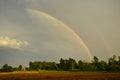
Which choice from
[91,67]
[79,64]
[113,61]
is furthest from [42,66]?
[113,61]

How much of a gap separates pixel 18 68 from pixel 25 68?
7526mm

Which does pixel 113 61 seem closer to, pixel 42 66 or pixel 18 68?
pixel 42 66

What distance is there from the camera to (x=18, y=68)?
13050 centimetres

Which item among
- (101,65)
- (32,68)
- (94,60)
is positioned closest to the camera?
(101,65)

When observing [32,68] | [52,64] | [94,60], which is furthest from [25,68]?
[94,60]

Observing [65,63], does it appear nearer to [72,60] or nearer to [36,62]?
[72,60]

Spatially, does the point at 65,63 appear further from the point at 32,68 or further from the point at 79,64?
the point at 32,68

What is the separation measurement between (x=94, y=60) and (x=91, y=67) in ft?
26.8

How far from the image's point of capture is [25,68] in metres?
125

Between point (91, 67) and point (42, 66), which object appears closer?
point (91, 67)

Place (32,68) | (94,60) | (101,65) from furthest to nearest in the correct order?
(32,68) → (94,60) → (101,65)

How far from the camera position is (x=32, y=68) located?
423 feet

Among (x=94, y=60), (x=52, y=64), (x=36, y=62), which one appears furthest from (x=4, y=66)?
(x=94, y=60)

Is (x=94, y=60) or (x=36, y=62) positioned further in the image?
(x=36, y=62)
